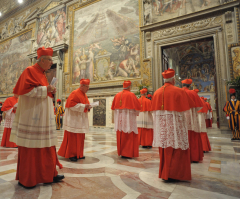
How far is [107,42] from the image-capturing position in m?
11.6

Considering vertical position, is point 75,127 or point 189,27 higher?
point 189,27

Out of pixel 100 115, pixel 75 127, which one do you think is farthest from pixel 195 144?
pixel 100 115

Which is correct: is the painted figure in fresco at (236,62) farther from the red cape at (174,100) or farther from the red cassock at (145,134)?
the red cape at (174,100)

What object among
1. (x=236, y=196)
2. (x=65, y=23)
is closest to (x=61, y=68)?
(x=65, y=23)

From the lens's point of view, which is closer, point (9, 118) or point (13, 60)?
point (9, 118)

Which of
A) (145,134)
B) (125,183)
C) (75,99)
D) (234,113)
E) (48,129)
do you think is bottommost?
(125,183)

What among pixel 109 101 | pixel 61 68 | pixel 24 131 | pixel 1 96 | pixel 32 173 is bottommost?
pixel 32 173

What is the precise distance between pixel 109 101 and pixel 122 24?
530cm

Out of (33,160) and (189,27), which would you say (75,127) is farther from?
(189,27)

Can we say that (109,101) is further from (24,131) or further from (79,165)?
(24,131)

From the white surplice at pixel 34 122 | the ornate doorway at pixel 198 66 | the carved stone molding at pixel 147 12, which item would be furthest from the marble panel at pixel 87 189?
the ornate doorway at pixel 198 66

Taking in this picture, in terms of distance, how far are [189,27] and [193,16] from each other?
0.54 metres

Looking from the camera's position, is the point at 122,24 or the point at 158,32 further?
the point at 122,24

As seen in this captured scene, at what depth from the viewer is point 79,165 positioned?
10.6ft
